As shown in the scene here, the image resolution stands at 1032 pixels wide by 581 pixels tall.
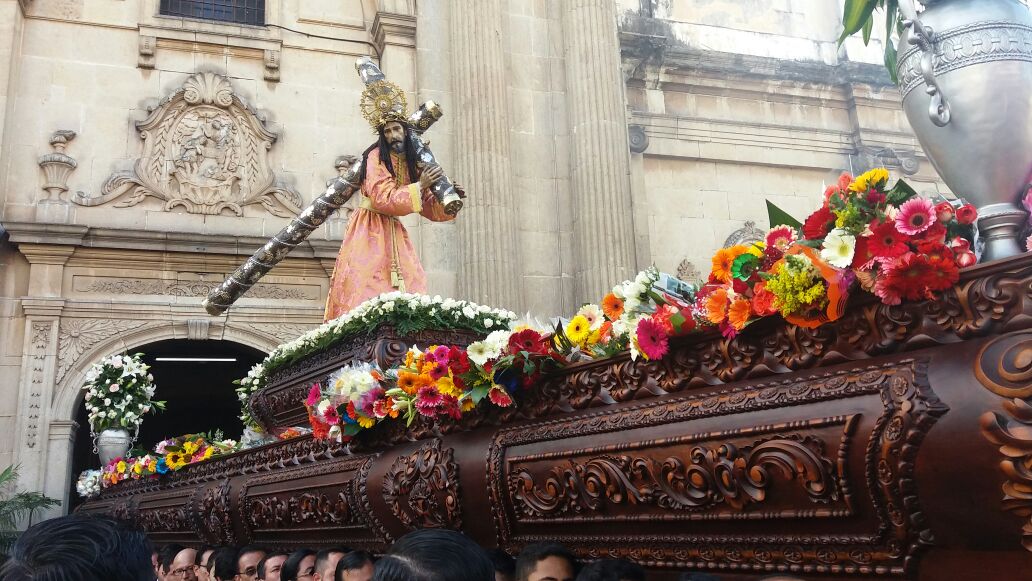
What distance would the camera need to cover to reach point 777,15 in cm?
1416

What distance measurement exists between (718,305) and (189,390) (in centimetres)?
1304

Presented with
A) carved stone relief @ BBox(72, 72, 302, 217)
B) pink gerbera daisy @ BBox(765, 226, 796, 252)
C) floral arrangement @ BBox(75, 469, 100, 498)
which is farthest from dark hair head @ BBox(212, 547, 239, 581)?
carved stone relief @ BBox(72, 72, 302, 217)

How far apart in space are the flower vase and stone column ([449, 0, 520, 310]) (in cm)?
392

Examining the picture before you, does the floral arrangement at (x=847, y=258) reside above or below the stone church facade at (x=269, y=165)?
below

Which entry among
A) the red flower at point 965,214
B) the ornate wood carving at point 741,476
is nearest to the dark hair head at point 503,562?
the ornate wood carving at point 741,476

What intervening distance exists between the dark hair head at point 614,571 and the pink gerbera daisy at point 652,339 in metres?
0.58

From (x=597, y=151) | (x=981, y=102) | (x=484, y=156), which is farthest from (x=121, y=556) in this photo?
(x=597, y=151)

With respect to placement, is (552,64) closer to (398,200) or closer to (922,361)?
(398,200)

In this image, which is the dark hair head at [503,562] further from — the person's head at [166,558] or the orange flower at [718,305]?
the person's head at [166,558]

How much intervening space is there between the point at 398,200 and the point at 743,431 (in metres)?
3.80

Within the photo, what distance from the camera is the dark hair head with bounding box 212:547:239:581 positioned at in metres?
4.87

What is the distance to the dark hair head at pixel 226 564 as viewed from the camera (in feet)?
16.0

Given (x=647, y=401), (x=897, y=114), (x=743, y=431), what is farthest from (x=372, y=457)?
(x=897, y=114)

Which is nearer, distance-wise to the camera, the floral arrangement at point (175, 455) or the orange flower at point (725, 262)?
the orange flower at point (725, 262)
